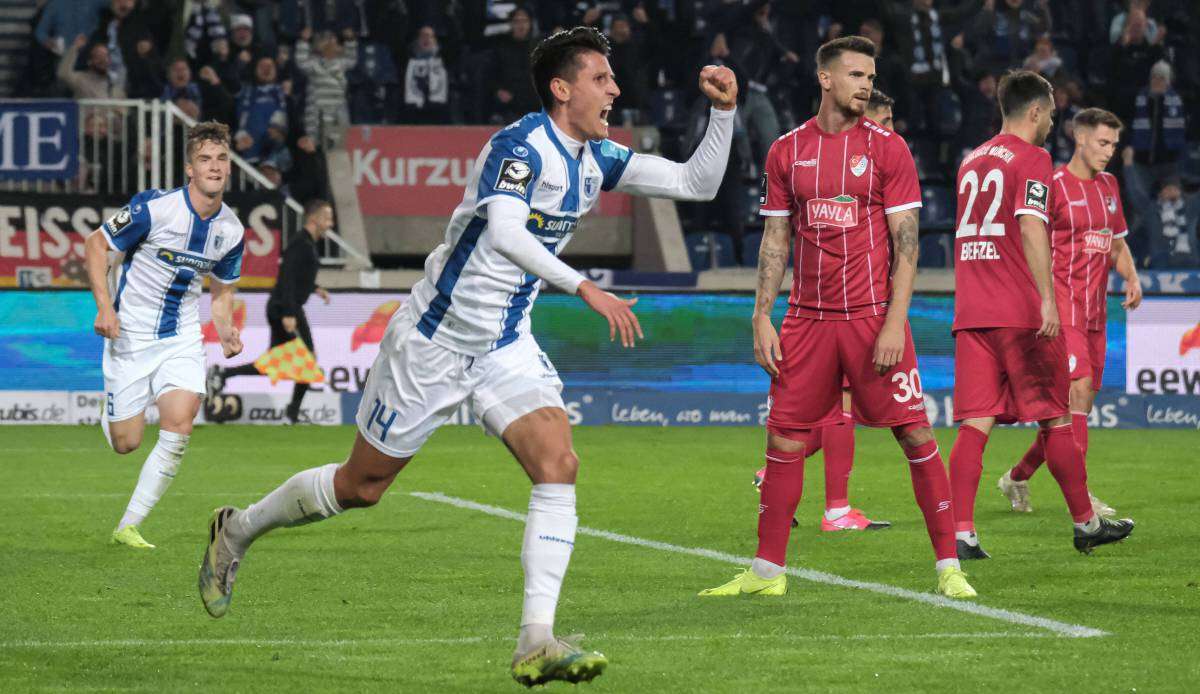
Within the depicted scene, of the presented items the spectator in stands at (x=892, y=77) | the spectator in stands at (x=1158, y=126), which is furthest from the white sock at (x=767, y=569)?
the spectator in stands at (x=1158, y=126)

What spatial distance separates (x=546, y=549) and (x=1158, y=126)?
19396mm

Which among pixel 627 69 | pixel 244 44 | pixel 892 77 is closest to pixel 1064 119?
pixel 892 77

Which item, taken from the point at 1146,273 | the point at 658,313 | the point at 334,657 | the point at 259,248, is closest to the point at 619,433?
the point at 658,313

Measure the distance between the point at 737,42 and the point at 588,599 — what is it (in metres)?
16.5

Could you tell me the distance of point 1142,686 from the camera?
17.5 feet

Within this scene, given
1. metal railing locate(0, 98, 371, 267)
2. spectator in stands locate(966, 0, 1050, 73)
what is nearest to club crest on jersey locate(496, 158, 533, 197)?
metal railing locate(0, 98, 371, 267)

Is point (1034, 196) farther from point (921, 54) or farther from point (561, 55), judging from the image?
point (921, 54)

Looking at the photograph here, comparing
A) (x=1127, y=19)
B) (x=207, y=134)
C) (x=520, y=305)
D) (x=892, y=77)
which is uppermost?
(x=1127, y=19)

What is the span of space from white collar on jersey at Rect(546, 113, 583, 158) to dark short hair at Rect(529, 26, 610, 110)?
0.23 feet

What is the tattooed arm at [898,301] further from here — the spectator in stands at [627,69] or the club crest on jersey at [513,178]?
the spectator in stands at [627,69]

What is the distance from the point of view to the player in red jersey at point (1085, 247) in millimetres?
9867

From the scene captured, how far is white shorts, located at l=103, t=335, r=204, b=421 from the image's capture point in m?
9.63

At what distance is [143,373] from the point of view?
9.66 meters

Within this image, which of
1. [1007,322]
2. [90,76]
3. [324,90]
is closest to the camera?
[1007,322]
